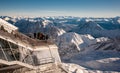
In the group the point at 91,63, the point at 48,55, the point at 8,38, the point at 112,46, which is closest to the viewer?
the point at 8,38

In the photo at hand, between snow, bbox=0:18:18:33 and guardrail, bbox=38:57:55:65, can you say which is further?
snow, bbox=0:18:18:33

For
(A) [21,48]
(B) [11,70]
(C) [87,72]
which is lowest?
(C) [87,72]

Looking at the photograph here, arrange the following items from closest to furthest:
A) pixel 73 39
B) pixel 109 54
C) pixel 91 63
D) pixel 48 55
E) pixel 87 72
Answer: pixel 48 55 < pixel 87 72 < pixel 91 63 < pixel 109 54 < pixel 73 39

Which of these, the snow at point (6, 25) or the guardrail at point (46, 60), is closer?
the guardrail at point (46, 60)

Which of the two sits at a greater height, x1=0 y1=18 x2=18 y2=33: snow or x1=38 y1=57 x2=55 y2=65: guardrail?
x1=0 y1=18 x2=18 y2=33: snow

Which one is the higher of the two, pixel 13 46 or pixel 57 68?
pixel 13 46

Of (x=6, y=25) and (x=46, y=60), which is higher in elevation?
(x=6, y=25)

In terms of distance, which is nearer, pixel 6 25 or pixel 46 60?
pixel 46 60

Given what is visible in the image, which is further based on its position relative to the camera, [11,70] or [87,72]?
[87,72]

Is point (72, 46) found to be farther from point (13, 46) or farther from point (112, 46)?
point (13, 46)

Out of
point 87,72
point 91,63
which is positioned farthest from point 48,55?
point 91,63

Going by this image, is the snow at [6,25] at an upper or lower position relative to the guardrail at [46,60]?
upper
